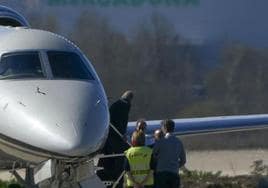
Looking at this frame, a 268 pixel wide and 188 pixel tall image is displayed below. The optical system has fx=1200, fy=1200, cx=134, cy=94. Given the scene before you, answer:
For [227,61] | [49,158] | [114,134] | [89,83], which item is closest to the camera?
[49,158]

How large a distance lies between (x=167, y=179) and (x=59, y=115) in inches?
156

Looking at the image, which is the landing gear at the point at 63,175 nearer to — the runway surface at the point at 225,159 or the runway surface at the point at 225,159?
the runway surface at the point at 225,159

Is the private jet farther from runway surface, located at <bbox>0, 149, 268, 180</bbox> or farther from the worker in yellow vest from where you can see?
runway surface, located at <bbox>0, 149, 268, 180</bbox>

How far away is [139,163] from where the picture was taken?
17.3 meters

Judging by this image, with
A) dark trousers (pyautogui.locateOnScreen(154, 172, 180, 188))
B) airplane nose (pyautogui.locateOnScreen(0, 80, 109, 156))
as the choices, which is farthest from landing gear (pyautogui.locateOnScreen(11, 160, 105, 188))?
dark trousers (pyautogui.locateOnScreen(154, 172, 180, 188))

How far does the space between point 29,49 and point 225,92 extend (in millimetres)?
31097

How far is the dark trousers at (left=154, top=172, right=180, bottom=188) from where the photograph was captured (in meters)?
18.2

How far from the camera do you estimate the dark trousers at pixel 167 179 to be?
59.6ft

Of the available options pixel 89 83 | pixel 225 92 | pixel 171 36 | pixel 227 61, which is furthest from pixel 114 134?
pixel 171 36

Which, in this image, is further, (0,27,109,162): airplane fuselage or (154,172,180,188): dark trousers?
(154,172,180,188): dark trousers

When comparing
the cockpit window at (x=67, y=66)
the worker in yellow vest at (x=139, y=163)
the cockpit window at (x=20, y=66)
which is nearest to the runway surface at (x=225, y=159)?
the worker in yellow vest at (x=139, y=163)

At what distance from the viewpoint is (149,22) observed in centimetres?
5841

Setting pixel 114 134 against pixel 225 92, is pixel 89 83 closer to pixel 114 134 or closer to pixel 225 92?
pixel 114 134

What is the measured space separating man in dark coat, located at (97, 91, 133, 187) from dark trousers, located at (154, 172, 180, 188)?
66cm
